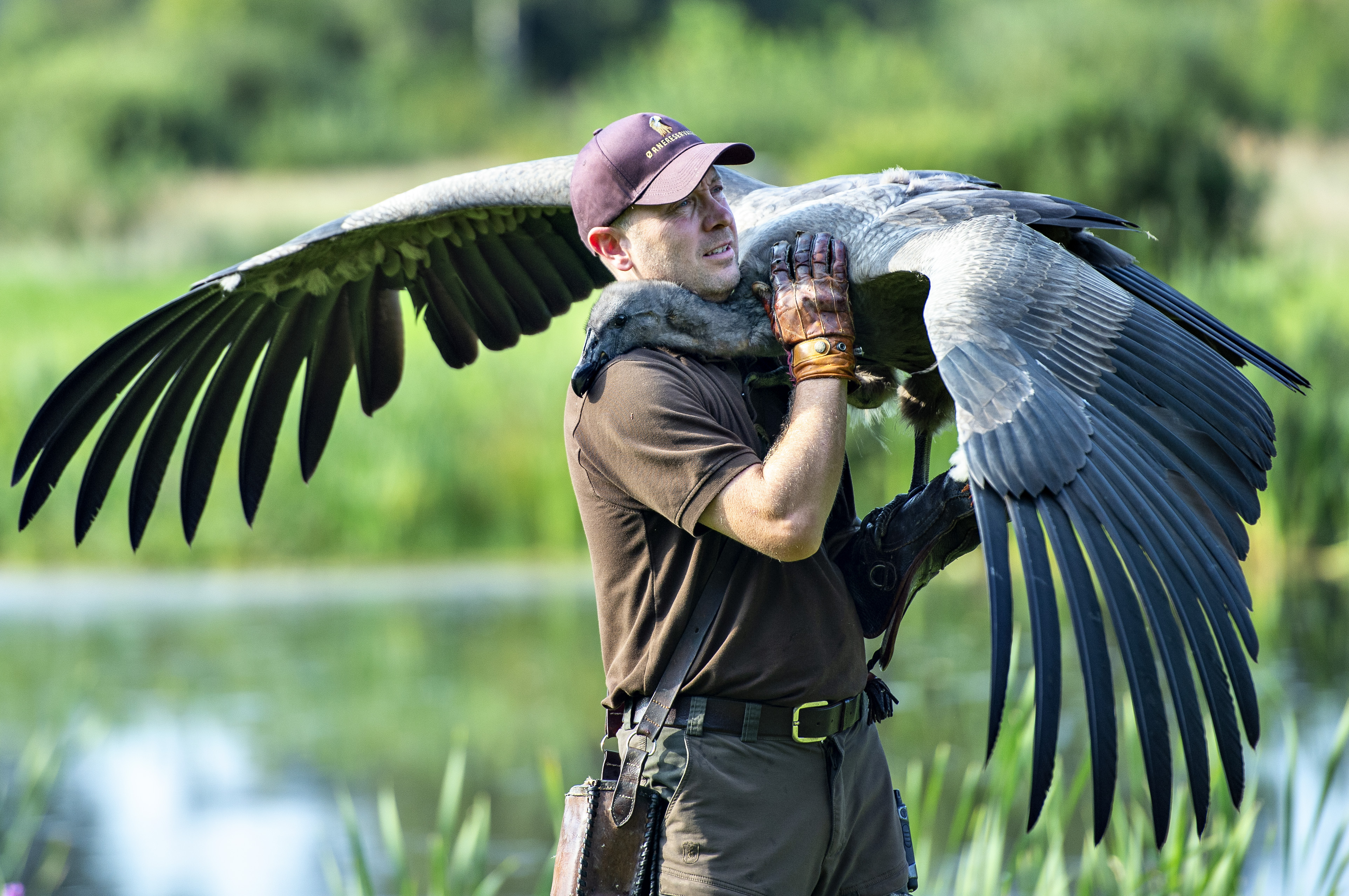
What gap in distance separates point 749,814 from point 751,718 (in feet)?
0.55

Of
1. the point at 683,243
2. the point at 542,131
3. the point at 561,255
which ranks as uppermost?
the point at 542,131

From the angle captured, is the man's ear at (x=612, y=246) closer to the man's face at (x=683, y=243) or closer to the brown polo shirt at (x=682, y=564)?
the man's face at (x=683, y=243)

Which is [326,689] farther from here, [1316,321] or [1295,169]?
→ [1295,169]

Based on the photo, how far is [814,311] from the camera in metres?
2.60

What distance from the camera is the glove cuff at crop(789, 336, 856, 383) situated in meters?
2.53

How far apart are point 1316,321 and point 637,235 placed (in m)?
8.02

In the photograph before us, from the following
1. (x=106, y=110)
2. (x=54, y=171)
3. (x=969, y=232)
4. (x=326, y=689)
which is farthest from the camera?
(x=106, y=110)

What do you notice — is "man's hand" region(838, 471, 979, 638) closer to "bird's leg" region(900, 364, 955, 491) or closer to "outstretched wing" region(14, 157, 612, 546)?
A: "bird's leg" region(900, 364, 955, 491)

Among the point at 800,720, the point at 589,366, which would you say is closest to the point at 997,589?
the point at 800,720

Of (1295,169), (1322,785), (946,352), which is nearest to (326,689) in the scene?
(1322,785)

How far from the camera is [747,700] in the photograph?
2561 mm

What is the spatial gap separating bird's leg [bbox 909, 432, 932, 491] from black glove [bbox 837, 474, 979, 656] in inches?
16.9

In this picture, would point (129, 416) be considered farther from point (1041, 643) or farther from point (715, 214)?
point (1041, 643)

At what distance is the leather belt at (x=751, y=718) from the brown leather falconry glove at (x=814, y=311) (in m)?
0.60
